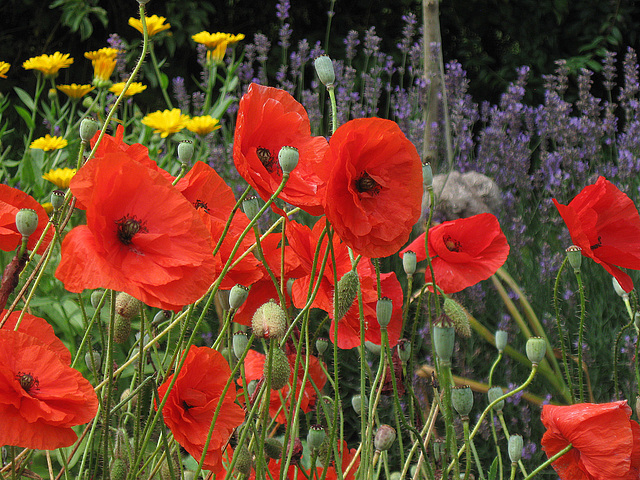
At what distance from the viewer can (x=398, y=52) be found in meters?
4.86

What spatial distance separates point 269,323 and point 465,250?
0.38m

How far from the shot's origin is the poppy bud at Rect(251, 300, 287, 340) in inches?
22.2

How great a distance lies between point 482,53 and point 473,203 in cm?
288

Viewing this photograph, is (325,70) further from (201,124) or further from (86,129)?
(201,124)

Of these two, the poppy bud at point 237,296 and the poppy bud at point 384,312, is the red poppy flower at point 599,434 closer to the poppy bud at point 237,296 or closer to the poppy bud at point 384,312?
the poppy bud at point 384,312

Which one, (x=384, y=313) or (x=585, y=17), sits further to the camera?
(x=585, y=17)

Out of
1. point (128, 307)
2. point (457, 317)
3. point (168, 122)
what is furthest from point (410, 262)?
point (168, 122)

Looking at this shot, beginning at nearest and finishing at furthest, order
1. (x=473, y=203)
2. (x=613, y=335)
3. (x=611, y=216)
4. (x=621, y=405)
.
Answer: (x=621, y=405) → (x=611, y=216) → (x=613, y=335) → (x=473, y=203)

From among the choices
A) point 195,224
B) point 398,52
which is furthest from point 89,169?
point 398,52

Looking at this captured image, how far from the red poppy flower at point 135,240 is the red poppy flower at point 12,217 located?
0.47 ft

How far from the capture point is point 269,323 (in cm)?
57

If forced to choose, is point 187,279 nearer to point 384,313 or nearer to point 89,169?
point 89,169

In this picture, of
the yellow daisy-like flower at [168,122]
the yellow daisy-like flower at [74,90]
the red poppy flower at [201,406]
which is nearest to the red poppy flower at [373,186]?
the red poppy flower at [201,406]

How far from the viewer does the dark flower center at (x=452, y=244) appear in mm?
862
